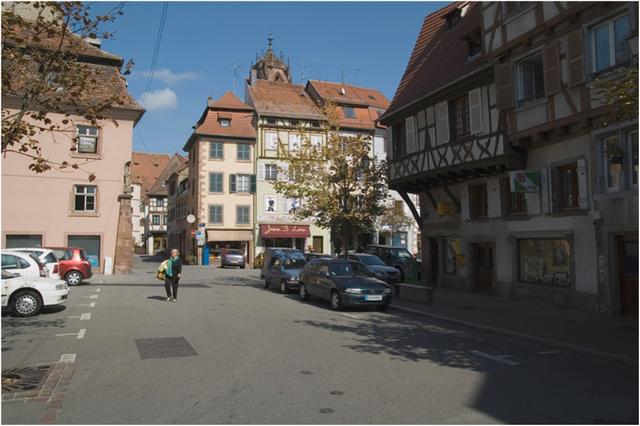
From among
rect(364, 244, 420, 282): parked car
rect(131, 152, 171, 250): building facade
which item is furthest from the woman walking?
rect(131, 152, 171, 250): building facade

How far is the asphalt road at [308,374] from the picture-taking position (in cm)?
589

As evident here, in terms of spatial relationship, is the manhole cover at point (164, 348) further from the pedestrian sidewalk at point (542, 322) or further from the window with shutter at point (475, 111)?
the window with shutter at point (475, 111)

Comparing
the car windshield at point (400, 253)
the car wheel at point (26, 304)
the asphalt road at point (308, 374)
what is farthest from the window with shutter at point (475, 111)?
the car wheel at point (26, 304)

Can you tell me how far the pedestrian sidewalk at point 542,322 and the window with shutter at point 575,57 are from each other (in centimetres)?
600

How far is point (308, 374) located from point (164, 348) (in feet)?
10.5

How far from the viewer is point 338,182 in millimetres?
22281

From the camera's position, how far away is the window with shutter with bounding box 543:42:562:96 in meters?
14.6

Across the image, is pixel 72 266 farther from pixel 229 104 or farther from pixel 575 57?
pixel 229 104

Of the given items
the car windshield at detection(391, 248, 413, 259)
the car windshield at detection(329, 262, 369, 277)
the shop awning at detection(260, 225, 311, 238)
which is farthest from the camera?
the shop awning at detection(260, 225, 311, 238)

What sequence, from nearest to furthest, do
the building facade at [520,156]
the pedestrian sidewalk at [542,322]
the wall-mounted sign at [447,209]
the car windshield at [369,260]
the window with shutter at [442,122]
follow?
the pedestrian sidewalk at [542,322], the building facade at [520,156], the window with shutter at [442,122], the wall-mounted sign at [447,209], the car windshield at [369,260]

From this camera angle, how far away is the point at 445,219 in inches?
858

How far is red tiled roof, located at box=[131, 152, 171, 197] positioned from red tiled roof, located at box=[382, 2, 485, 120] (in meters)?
67.1

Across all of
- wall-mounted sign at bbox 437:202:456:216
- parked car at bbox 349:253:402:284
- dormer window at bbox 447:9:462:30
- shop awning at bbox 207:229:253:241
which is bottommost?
parked car at bbox 349:253:402:284

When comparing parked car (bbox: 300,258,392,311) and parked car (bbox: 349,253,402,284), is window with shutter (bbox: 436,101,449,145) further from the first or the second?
parked car (bbox: 349,253,402,284)
